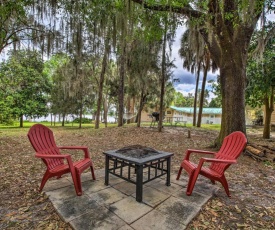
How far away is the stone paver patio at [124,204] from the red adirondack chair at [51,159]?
19cm

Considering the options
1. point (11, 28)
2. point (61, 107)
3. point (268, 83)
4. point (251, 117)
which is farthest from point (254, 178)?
point (251, 117)

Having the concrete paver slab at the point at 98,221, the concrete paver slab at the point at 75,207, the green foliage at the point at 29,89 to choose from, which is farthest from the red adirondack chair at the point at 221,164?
the green foliage at the point at 29,89

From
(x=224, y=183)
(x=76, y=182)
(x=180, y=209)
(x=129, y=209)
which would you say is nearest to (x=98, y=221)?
(x=129, y=209)

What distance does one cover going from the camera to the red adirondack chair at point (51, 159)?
6.55 feet

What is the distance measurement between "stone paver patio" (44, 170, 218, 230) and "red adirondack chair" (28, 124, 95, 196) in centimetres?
19

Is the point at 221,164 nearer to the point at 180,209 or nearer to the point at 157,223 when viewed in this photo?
the point at 180,209

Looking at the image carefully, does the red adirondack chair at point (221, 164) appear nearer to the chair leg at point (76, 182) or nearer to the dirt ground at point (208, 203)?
the dirt ground at point (208, 203)

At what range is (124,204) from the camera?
1.83 metres

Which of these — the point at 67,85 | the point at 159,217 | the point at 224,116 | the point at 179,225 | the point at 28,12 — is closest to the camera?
the point at 179,225

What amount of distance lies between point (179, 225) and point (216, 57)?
14.6 ft

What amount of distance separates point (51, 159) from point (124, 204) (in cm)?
120

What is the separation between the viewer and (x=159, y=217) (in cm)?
162

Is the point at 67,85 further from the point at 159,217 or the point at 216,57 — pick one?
the point at 159,217

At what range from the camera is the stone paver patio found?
1.52 m
